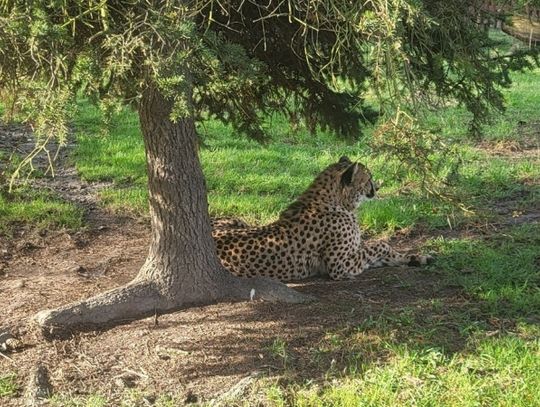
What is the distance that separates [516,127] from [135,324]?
24.7 feet

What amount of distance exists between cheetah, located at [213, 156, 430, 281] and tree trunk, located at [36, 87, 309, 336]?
0.73 meters

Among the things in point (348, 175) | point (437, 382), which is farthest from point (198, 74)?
point (348, 175)

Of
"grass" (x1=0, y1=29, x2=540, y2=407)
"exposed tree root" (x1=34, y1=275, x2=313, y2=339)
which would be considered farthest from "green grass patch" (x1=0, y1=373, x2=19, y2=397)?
"exposed tree root" (x1=34, y1=275, x2=313, y2=339)

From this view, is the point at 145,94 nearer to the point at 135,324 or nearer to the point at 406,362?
the point at 135,324

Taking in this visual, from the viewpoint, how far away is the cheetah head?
662cm

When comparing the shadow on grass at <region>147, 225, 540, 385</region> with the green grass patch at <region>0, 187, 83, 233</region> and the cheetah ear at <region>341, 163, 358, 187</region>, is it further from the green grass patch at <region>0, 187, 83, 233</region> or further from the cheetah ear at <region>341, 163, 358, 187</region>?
the green grass patch at <region>0, 187, 83, 233</region>

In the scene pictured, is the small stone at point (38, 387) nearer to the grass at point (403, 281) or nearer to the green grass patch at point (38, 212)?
the grass at point (403, 281)

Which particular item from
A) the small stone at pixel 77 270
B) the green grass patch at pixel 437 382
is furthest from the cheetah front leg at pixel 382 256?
the small stone at pixel 77 270

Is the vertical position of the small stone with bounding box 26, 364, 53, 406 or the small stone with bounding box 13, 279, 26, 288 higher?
the small stone with bounding box 13, 279, 26, 288

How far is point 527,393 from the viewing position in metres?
4.02

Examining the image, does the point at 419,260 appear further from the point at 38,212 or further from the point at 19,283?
the point at 38,212

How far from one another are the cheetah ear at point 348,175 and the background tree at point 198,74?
41 centimetres

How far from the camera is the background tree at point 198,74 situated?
368cm

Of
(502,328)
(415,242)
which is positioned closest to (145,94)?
(502,328)
